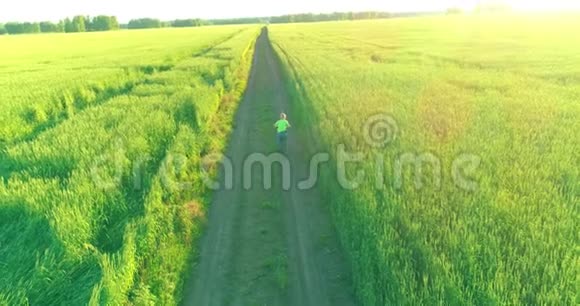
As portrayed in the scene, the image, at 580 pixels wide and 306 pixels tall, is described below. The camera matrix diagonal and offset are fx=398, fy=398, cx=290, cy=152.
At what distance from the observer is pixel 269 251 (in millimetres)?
7402

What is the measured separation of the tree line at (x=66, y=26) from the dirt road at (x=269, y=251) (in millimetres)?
182798

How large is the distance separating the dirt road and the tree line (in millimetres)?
182798

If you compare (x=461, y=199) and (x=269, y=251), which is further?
(x=269, y=251)

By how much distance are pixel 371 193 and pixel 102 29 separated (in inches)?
7658

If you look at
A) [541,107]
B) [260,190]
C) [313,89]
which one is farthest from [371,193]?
[313,89]

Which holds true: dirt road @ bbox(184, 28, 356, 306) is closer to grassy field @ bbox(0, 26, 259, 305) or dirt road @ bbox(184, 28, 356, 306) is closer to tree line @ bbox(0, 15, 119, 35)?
grassy field @ bbox(0, 26, 259, 305)

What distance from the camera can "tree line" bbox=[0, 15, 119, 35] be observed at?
536ft

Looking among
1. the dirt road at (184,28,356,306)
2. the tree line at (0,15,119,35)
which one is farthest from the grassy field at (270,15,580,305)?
the tree line at (0,15,119,35)

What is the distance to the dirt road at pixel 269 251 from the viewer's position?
6.28m

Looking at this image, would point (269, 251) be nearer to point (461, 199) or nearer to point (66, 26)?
point (461, 199)

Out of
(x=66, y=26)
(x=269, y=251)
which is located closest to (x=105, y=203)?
(x=269, y=251)

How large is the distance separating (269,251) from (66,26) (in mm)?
188716

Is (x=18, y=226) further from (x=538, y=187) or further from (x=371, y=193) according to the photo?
(x=538, y=187)

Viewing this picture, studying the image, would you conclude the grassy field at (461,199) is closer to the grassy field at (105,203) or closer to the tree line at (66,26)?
the grassy field at (105,203)
